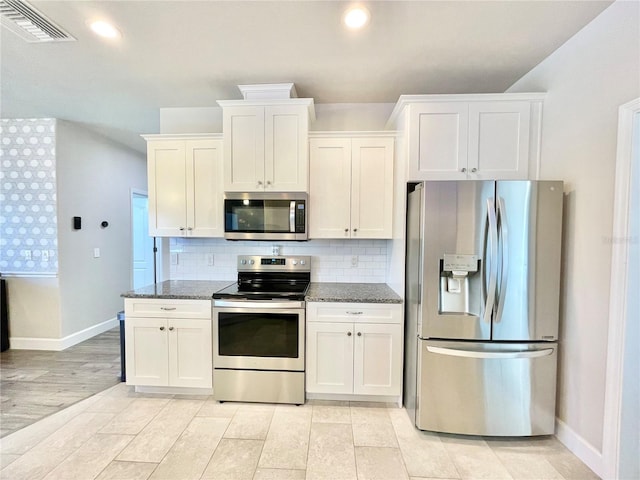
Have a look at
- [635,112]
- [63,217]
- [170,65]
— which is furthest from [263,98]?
[63,217]

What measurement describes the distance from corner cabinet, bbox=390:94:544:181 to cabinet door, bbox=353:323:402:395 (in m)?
1.24

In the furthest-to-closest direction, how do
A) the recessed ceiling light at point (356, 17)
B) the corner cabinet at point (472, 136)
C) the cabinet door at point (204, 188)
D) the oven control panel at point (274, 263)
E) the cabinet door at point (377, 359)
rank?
the oven control panel at point (274, 263) → the cabinet door at point (204, 188) → the cabinet door at point (377, 359) → the corner cabinet at point (472, 136) → the recessed ceiling light at point (356, 17)

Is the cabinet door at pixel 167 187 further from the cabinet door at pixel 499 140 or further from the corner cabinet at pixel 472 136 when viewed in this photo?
the cabinet door at pixel 499 140

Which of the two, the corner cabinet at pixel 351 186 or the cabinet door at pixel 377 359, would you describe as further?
the corner cabinet at pixel 351 186

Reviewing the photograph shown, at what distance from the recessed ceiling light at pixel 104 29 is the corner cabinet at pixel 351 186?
151 cm

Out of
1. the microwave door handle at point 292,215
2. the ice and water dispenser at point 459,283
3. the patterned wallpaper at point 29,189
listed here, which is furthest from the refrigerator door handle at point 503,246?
the patterned wallpaper at point 29,189

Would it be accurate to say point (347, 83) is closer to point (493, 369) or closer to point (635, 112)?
point (635, 112)

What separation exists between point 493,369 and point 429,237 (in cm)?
99

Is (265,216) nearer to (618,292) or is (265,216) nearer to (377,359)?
(377,359)

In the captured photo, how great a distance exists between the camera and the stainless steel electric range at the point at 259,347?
226cm

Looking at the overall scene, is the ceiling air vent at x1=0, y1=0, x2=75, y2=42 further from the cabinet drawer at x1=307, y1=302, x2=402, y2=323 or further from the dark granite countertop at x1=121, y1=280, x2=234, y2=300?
the cabinet drawer at x1=307, y1=302, x2=402, y2=323

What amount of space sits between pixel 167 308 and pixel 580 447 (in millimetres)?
3076

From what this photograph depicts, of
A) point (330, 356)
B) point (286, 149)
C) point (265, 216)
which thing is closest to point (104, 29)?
point (286, 149)

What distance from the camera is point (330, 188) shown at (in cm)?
255
